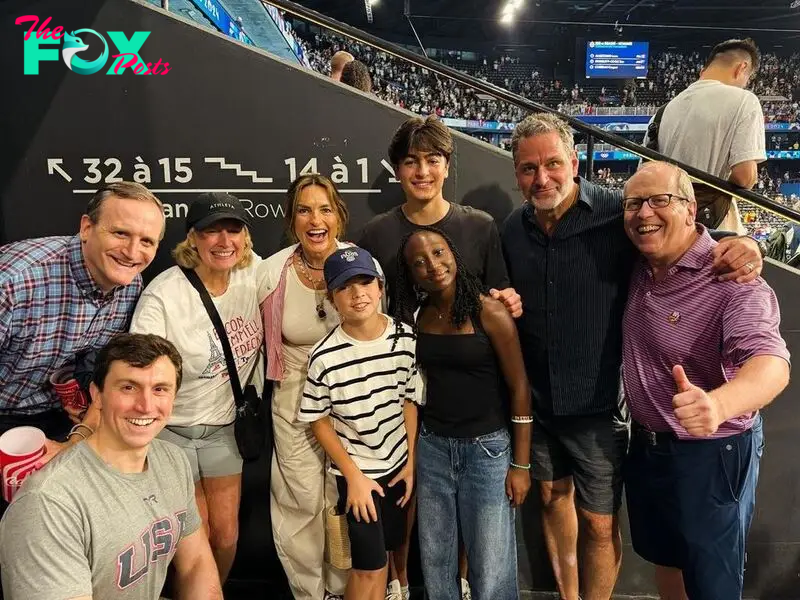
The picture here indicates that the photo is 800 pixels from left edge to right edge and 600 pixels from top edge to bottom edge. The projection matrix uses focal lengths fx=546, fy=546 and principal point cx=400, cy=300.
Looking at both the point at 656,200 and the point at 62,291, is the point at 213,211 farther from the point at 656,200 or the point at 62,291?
the point at 656,200

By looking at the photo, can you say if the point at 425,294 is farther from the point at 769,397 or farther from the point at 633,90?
the point at 633,90

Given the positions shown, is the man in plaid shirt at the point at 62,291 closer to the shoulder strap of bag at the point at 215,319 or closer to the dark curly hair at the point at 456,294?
the shoulder strap of bag at the point at 215,319

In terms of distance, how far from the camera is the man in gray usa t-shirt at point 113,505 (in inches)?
57.9

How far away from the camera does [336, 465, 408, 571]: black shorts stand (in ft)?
7.39

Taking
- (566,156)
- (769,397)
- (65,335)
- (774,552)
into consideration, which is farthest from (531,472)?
(65,335)

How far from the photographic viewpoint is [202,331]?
7.57 ft

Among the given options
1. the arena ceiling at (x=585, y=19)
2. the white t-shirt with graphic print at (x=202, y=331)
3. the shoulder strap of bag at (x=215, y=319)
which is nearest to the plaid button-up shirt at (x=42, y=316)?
the white t-shirt with graphic print at (x=202, y=331)

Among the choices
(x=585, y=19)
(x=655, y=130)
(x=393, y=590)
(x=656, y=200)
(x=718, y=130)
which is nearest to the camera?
(x=656, y=200)

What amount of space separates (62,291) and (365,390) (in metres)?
1.23

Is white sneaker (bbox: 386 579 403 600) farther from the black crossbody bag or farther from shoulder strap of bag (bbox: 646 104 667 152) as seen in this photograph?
shoulder strap of bag (bbox: 646 104 667 152)

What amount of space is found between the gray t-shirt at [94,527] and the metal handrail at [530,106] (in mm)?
2180

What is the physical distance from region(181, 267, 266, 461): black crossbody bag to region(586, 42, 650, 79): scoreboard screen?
2595 centimetres

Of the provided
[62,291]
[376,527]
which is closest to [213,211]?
[62,291]

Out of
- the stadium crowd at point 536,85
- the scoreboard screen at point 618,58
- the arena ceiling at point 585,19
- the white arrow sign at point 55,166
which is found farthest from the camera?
the scoreboard screen at point 618,58
